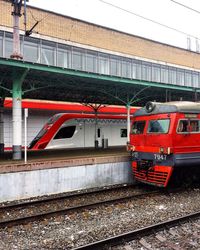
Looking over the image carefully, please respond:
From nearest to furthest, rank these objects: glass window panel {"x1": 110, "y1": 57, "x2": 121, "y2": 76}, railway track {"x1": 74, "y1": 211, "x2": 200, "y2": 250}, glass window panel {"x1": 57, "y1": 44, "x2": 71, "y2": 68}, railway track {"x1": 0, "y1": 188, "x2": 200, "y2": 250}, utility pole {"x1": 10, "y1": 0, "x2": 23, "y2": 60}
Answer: railway track {"x1": 74, "y1": 211, "x2": 200, "y2": 250}
railway track {"x1": 0, "y1": 188, "x2": 200, "y2": 250}
utility pole {"x1": 10, "y1": 0, "x2": 23, "y2": 60}
glass window panel {"x1": 57, "y1": 44, "x2": 71, "y2": 68}
glass window panel {"x1": 110, "y1": 57, "x2": 121, "y2": 76}

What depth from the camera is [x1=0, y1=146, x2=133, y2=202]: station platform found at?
9914 millimetres

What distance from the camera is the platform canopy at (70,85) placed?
12.0 m

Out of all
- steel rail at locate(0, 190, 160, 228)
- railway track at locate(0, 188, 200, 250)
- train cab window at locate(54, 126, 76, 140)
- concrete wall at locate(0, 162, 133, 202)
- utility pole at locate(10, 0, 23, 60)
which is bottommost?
railway track at locate(0, 188, 200, 250)

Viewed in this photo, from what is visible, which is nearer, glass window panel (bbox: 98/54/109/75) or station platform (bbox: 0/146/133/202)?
station platform (bbox: 0/146/133/202)

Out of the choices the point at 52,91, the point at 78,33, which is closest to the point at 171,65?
the point at 78,33

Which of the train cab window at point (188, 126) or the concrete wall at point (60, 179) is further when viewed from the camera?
the train cab window at point (188, 126)

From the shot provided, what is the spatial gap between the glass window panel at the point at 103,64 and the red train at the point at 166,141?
62.5 feet

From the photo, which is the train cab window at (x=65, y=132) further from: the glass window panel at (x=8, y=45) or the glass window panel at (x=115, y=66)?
the glass window panel at (x=115, y=66)

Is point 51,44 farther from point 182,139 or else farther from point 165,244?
point 165,244

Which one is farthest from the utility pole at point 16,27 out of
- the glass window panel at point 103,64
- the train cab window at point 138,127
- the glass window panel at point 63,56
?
the glass window panel at point 103,64

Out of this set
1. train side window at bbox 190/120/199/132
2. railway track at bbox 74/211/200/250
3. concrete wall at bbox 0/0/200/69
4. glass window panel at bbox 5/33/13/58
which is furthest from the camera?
concrete wall at bbox 0/0/200/69

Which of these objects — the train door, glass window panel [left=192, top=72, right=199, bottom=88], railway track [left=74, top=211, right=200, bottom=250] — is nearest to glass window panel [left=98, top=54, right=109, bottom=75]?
the train door

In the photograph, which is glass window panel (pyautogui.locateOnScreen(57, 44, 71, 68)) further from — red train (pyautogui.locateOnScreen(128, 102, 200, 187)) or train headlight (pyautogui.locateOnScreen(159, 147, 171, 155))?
train headlight (pyautogui.locateOnScreen(159, 147, 171, 155))

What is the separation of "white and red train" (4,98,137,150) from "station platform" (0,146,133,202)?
7.03m
